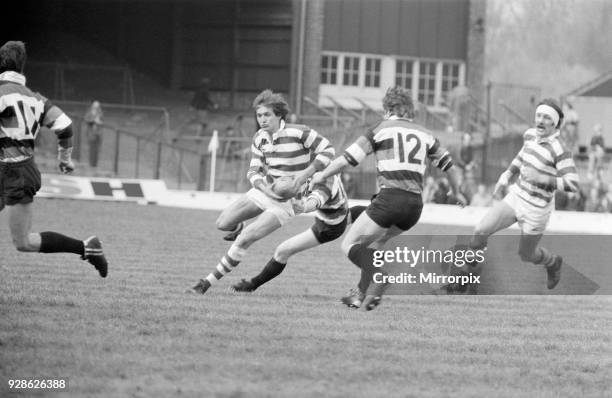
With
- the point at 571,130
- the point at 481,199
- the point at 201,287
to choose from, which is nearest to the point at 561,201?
the point at 481,199

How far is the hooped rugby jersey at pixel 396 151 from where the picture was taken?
33.4 feet

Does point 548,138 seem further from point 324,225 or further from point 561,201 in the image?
point 561,201

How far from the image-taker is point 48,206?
77.6 ft

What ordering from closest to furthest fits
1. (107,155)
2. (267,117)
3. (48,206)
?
1. (267,117)
2. (48,206)
3. (107,155)

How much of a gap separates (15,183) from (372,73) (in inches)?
1193

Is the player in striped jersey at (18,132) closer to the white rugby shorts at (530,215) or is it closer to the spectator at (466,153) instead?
the white rugby shorts at (530,215)

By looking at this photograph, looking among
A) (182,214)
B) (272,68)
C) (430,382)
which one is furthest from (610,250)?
(272,68)

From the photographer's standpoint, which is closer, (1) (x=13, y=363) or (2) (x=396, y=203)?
(1) (x=13, y=363)

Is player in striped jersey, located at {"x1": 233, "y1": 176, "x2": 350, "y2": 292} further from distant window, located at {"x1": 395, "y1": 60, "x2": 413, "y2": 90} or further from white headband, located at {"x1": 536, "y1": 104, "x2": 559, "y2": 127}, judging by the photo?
distant window, located at {"x1": 395, "y1": 60, "x2": 413, "y2": 90}

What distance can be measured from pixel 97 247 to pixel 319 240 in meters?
1.97

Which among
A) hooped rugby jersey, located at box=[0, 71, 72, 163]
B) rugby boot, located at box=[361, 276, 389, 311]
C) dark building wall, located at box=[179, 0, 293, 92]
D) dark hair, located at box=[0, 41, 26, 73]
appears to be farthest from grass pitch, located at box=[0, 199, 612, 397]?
dark building wall, located at box=[179, 0, 293, 92]

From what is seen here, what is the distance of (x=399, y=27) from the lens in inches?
1548

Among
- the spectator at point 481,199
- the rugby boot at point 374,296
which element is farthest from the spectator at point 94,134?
the rugby boot at point 374,296

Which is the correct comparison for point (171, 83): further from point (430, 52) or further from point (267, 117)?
point (267, 117)
